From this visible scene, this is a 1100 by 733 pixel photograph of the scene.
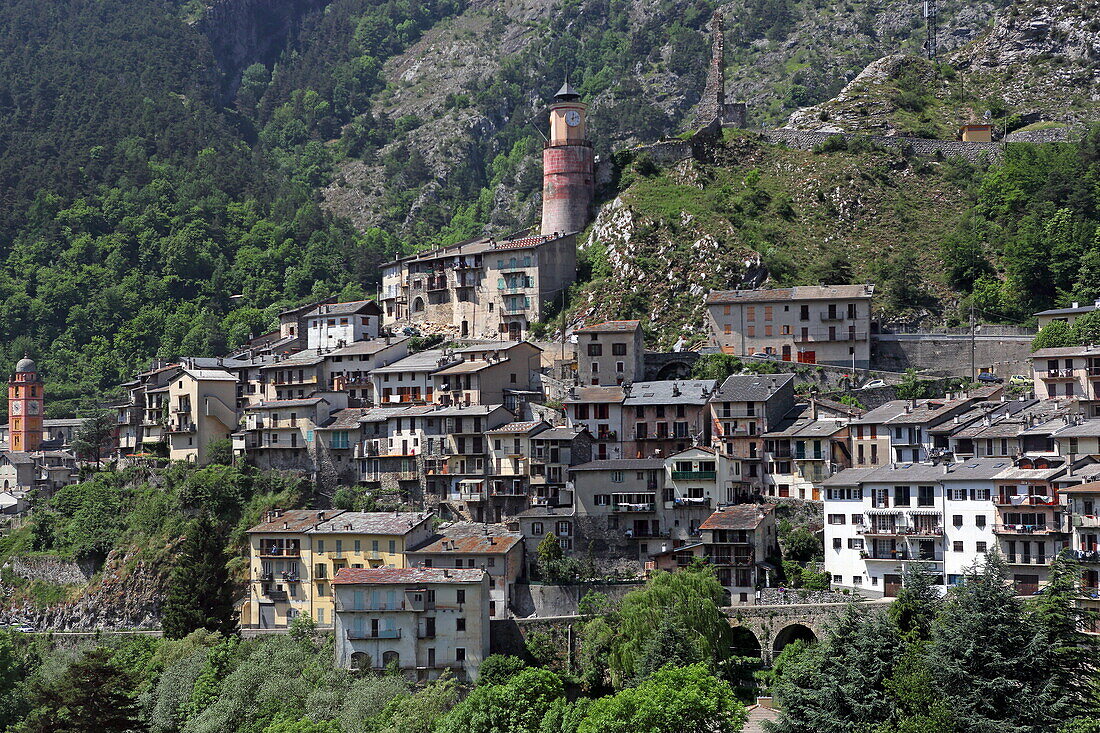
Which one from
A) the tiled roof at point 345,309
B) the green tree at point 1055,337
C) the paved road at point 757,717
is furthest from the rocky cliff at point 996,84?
the paved road at point 757,717

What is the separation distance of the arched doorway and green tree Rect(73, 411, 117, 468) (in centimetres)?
6133

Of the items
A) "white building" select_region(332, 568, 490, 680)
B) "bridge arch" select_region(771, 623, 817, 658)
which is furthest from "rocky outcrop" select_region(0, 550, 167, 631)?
"bridge arch" select_region(771, 623, 817, 658)

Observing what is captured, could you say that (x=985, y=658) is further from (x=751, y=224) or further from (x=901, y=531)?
(x=751, y=224)

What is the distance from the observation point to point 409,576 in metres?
86.8

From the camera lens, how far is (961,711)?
66.5m

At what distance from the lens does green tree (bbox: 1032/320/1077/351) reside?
104312mm

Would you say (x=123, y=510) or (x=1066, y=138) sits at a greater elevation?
(x=1066, y=138)

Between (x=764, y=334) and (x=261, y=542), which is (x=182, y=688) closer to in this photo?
(x=261, y=542)

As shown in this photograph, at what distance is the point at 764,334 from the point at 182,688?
47.3 m

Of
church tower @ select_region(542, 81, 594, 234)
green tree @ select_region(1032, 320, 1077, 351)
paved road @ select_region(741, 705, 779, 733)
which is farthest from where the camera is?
church tower @ select_region(542, 81, 594, 234)

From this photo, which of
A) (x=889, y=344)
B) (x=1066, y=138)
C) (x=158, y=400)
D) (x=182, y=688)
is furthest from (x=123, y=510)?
(x=1066, y=138)

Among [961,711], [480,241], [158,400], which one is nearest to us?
[961,711]

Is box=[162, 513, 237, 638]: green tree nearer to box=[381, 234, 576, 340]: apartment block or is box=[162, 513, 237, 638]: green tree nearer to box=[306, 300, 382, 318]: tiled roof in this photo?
box=[306, 300, 382, 318]: tiled roof

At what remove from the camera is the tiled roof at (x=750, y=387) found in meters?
99.7
